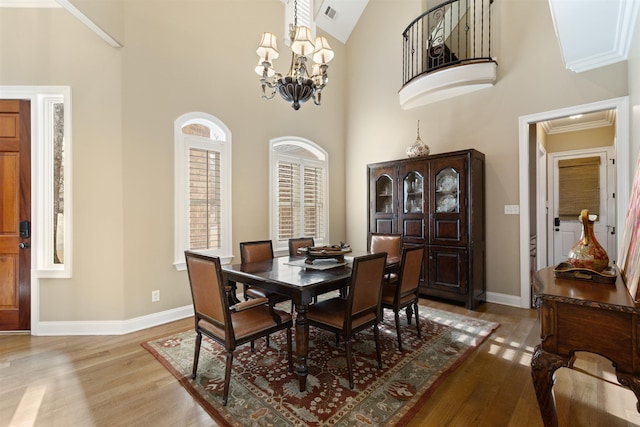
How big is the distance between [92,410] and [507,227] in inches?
176

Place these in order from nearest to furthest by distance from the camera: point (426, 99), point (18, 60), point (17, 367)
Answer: point (17, 367) < point (18, 60) < point (426, 99)

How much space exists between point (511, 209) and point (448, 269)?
1.11 metres

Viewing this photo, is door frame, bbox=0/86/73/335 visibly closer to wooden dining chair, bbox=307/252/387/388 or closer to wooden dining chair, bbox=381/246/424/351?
wooden dining chair, bbox=307/252/387/388

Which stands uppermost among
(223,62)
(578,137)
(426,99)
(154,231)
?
(223,62)

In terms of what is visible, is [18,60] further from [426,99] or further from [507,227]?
Result: [507,227]

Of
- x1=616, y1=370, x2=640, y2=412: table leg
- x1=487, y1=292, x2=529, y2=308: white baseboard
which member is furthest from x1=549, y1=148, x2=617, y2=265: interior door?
x1=616, y1=370, x2=640, y2=412: table leg

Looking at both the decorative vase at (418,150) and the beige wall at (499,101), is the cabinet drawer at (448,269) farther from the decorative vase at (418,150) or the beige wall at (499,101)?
the decorative vase at (418,150)

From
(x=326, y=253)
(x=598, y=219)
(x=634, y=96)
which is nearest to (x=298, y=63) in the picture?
(x=326, y=253)

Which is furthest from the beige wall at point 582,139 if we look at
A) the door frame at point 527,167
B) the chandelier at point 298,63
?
the chandelier at point 298,63

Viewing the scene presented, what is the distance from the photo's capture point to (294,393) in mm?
2021

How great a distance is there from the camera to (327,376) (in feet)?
7.30

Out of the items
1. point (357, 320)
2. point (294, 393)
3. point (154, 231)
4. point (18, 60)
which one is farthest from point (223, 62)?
point (294, 393)

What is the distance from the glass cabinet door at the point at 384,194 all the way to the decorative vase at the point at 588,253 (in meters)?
2.87

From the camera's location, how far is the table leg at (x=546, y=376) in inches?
54.7
